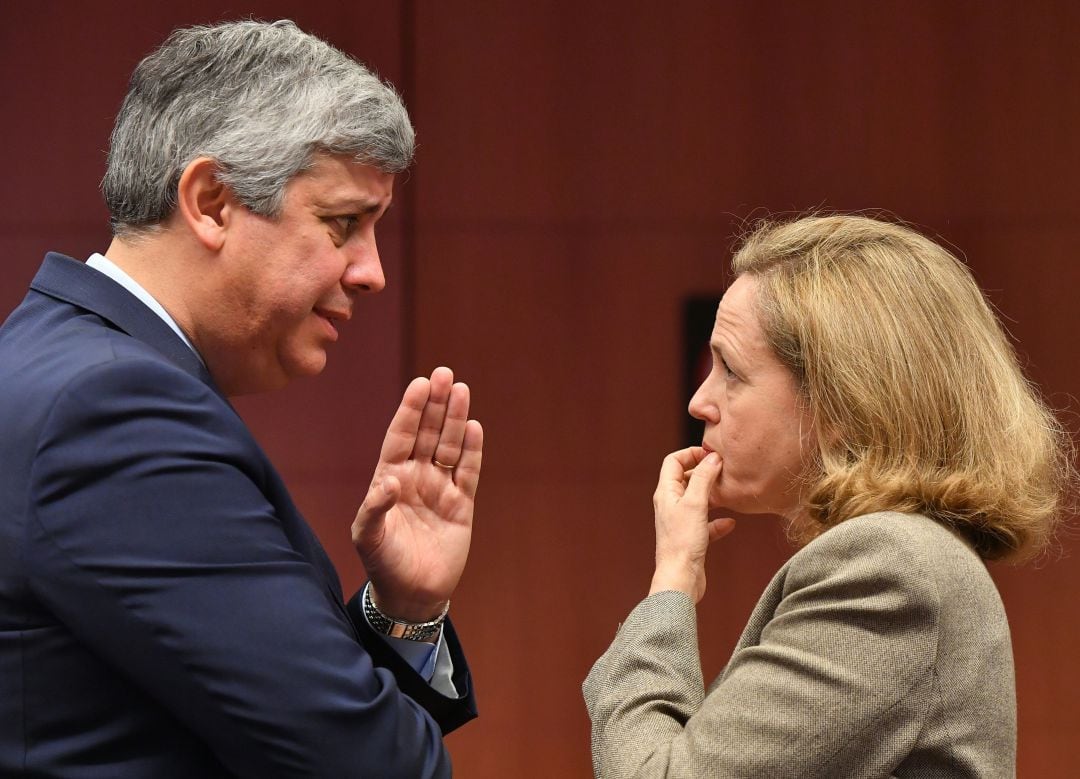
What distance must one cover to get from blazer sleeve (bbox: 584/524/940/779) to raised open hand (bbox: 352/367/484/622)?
1.30ft

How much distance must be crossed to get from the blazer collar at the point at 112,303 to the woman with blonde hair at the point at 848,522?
0.61 m

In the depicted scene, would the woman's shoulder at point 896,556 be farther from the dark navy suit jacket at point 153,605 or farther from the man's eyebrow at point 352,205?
the man's eyebrow at point 352,205

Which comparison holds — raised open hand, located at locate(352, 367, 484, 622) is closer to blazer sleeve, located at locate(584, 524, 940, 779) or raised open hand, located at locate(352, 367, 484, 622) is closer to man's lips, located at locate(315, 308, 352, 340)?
man's lips, located at locate(315, 308, 352, 340)

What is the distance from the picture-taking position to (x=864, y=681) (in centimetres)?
130

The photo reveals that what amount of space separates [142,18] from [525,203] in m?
1.10

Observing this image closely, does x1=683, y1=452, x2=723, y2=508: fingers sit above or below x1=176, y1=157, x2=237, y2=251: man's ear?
below

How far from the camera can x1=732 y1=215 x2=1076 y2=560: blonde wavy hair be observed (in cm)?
146

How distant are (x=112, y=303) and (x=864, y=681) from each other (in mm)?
879

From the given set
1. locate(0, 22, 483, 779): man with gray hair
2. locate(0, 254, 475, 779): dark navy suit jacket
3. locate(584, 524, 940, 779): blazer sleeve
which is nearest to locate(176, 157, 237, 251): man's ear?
locate(0, 22, 483, 779): man with gray hair

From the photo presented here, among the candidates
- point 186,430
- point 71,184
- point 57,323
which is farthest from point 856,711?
point 71,184

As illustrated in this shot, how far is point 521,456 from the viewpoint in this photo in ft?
10.9

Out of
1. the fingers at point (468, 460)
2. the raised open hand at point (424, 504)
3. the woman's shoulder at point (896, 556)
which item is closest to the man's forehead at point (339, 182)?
the raised open hand at point (424, 504)

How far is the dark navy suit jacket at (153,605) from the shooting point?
115 cm

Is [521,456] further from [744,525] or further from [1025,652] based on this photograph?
[1025,652]
